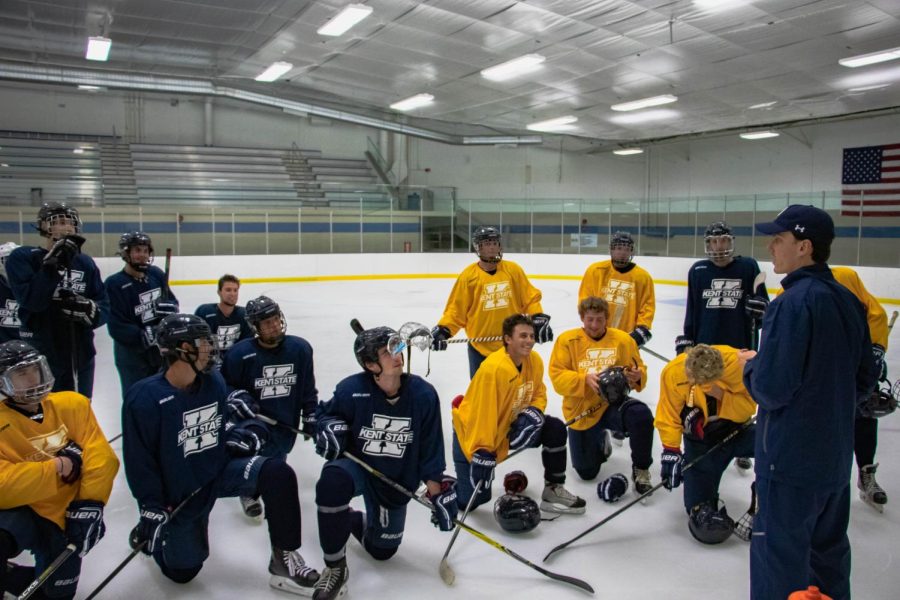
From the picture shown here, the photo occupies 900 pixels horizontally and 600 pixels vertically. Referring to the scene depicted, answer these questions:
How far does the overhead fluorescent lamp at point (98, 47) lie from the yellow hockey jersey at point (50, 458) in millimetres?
10294

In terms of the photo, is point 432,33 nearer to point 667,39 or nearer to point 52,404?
point 667,39

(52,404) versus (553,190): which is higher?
(553,190)

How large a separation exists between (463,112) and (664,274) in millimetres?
6344

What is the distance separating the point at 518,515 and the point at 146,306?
2.56 m

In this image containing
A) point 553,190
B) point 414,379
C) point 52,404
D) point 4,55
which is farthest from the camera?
point 553,190

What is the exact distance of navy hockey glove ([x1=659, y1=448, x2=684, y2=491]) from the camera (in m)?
2.89

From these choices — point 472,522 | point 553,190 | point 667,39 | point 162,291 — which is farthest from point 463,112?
point 472,522

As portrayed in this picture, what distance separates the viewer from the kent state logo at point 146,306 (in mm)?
4020

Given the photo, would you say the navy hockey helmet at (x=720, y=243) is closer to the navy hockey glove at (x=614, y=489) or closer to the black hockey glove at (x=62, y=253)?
the navy hockey glove at (x=614, y=489)

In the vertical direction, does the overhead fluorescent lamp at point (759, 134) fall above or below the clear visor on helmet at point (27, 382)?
above

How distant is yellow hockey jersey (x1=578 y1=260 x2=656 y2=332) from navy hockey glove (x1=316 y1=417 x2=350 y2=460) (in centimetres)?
235

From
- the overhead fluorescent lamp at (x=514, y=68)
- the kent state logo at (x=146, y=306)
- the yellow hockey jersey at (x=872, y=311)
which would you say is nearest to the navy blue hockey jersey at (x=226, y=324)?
the kent state logo at (x=146, y=306)

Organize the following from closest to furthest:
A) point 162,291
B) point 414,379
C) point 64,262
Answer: point 414,379 → point 64,262 → point 162,291

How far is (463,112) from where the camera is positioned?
16.8 meters
